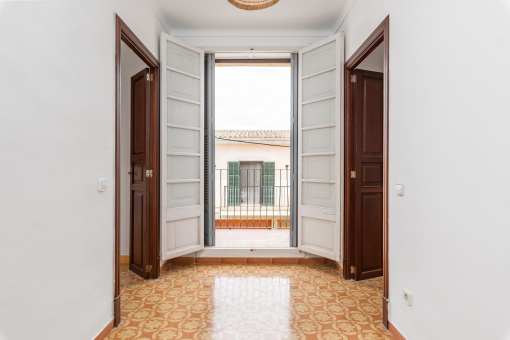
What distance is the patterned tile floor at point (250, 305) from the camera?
6.30 feet

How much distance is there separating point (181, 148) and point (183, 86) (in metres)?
0.70

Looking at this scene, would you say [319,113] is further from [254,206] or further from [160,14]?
[254,206]

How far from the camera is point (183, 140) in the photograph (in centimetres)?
304

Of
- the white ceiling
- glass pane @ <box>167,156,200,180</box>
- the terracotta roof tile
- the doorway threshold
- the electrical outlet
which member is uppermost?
the white ceiling

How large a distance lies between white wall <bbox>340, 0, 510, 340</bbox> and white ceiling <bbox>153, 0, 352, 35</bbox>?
1130 mm

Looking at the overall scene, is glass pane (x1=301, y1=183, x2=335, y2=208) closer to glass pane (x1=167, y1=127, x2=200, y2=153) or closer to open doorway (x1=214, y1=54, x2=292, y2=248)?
glass pane (x1=167, y1=127, x2=200, y2=153)

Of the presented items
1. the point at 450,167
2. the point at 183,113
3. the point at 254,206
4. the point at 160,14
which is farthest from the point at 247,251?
the point at 254,206

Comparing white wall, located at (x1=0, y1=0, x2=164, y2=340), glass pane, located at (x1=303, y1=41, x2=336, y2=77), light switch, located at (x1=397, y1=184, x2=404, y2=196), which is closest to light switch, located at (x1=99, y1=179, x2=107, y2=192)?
white wall, located at (x1=0, y1=0, x2=164, y2=340)

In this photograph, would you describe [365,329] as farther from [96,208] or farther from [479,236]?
[96,208]

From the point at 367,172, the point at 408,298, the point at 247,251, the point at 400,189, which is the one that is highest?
the point at 367,172

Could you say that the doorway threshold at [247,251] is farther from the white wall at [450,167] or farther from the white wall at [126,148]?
the white wall at [450,167]

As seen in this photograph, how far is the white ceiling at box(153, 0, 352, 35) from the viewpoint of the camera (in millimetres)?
2762

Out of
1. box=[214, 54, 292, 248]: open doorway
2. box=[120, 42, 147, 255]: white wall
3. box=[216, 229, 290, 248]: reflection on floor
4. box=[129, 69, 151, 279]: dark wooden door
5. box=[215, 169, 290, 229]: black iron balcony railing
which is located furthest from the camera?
box=[214, 54, 292, 248]: open doorway

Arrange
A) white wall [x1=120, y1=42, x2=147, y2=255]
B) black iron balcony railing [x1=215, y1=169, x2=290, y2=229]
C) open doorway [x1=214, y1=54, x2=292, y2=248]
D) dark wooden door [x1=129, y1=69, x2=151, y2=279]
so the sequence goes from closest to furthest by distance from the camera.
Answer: dark wooden door [x1=129, y1=69, x2=151, y2=279], white wall [x1=120, y1=42, x2=147, y2=255], black iron balcony railing [x1=215, y1=169, x2=290, y2=229], open doorway [x1=214, y1=54, x2=292, y2=248]
